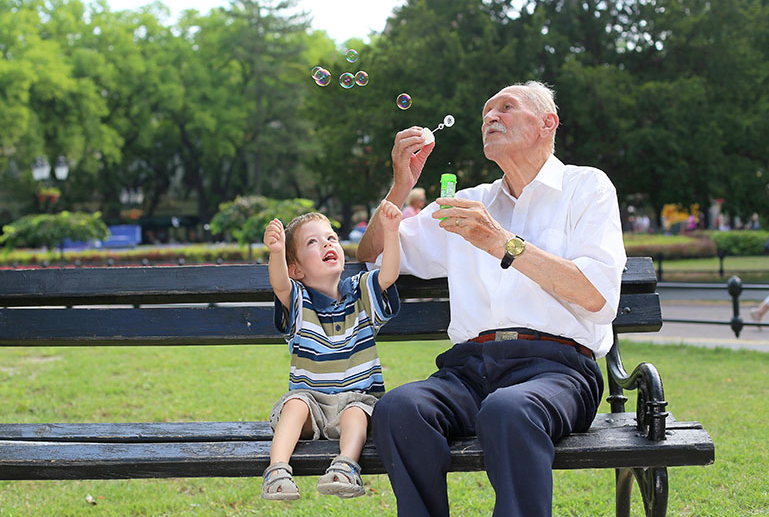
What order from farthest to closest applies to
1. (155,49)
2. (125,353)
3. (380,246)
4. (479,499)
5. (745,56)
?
1. (155,49)
2. (745,56)
3. (125,353)
4. (479,499)
5. (380,246)

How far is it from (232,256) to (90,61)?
20342 millimetres

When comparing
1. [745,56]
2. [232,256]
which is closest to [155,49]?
[232,256]

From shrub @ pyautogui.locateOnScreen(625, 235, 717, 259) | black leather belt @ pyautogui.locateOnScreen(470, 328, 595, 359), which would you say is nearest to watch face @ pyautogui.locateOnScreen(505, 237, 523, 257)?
black leather belt @ pyautogui.locateOnScreen(470, 328, 595, 359)

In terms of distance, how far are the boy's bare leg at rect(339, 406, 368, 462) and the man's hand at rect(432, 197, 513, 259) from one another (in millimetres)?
683

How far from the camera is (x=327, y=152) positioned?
71.6 ft

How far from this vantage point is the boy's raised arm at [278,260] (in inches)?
105

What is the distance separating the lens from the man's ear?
9.97 ft

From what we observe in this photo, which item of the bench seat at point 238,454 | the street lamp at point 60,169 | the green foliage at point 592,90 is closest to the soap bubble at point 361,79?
the bench seat at point 238,454

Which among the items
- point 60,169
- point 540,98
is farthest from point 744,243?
point 540,98

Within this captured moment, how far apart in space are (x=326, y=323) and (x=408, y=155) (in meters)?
0.72

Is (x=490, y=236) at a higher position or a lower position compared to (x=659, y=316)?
higher

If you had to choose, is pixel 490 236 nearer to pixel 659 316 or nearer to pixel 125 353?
pixel 659 316

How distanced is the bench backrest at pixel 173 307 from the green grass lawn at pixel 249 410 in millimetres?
816

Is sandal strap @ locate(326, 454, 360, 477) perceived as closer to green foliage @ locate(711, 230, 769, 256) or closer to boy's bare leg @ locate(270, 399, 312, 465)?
boy's bare leg @ locate(270, 399, 312, 465)
